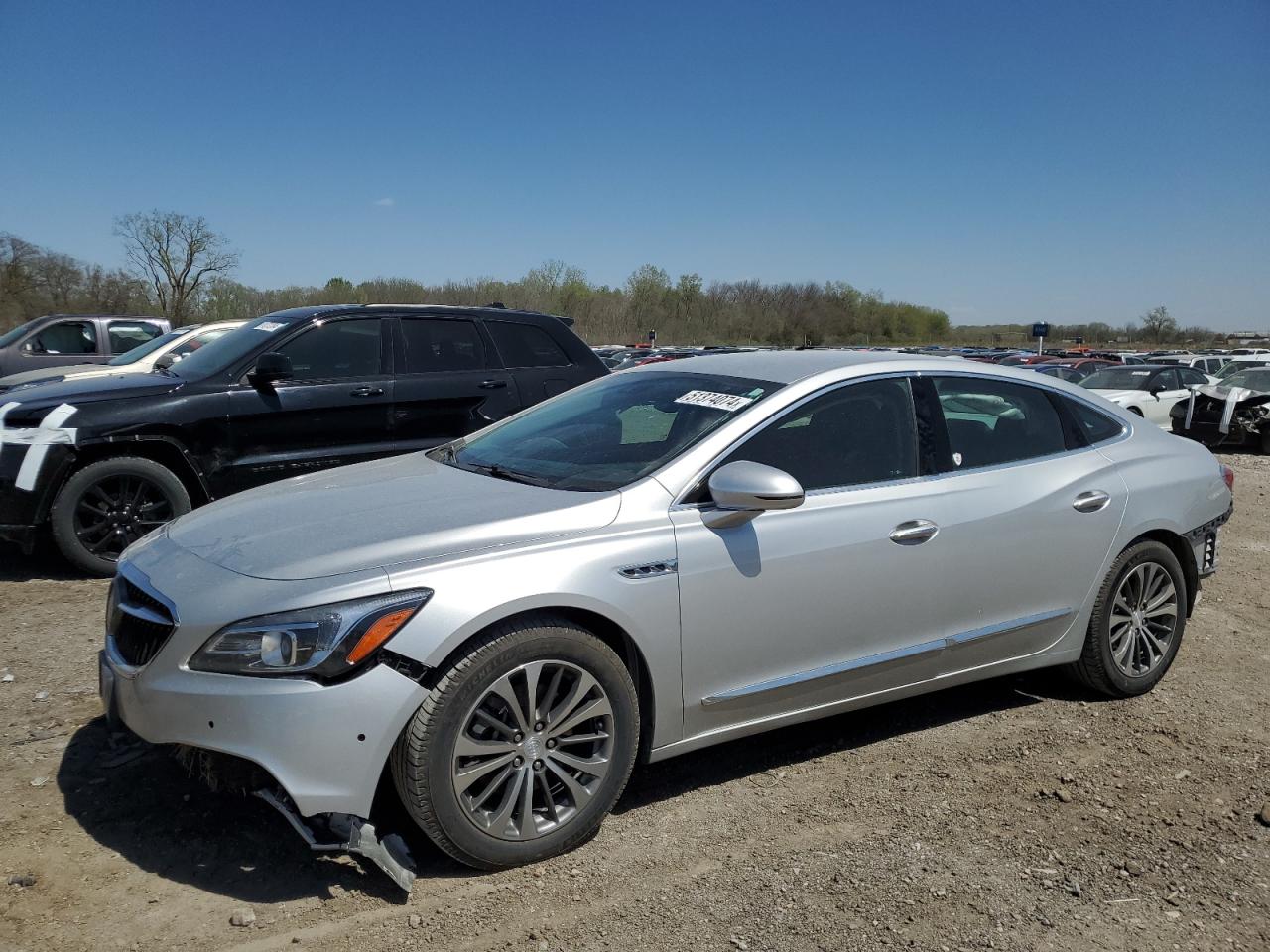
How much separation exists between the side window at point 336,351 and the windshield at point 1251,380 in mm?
15656

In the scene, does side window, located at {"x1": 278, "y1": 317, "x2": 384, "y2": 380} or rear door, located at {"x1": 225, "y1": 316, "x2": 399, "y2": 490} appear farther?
side window, located at {"x1": 278, "y1": 317, "x2": 384, "y2": 380}

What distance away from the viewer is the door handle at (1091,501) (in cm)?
406

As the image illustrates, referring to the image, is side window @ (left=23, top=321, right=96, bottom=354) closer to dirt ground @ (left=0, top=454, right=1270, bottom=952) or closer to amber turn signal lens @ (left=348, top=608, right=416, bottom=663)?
dirt ground @ (left=0, top=454, right=1270, bottom=952)

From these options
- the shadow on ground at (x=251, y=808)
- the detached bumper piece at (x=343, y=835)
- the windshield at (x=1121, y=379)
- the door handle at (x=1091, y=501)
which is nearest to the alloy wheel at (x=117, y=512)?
the shadow on ground at (x=251, y=808)

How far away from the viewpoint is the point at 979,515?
377 cm

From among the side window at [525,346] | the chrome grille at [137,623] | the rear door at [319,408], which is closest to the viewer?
the chrome grille at [137,623]

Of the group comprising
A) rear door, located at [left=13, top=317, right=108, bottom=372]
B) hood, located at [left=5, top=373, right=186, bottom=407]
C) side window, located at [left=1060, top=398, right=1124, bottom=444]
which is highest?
rear door, located at [left=13, top=317, right=108, bottom=372]

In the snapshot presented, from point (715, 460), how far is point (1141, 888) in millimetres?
1841

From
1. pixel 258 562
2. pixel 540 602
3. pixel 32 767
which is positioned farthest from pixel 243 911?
pixel 32 767

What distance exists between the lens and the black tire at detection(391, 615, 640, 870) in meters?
2.69

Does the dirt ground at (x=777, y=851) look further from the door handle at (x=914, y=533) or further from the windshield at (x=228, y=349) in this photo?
the windshield at (x=228, y=349)

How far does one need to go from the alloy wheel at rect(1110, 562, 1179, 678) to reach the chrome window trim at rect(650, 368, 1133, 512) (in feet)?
2.09

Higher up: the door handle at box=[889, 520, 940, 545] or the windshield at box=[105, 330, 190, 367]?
the windshield at box=[105, 330, 190, 367]

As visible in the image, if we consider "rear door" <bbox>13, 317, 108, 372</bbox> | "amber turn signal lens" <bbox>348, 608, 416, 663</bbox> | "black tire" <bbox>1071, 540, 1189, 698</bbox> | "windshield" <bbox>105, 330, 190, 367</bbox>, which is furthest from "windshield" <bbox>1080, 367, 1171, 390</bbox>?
"amber turn signal lens" <bbox>348, 608, 416, 663</bbox>
